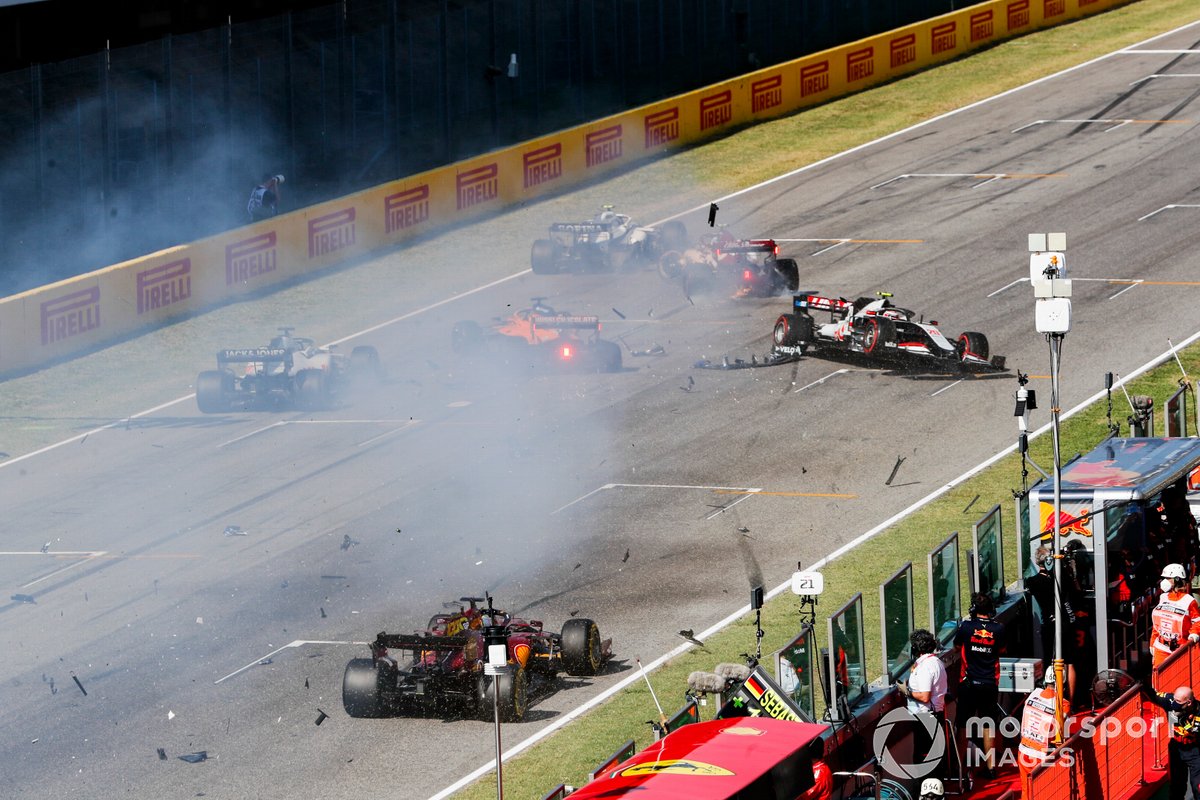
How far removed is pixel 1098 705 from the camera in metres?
14.6

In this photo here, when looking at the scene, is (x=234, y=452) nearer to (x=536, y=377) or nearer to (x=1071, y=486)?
(x=536, y=377)

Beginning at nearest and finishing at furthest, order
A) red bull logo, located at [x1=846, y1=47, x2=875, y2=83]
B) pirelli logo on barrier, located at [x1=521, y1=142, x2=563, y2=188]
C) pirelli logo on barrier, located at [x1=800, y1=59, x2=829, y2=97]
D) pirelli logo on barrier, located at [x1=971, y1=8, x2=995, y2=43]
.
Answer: pirelli logo on barrier, located at [x1=521, y1=142, x2=563, y2=188]
pirelli logo on barrier, located at [x1=800, y1=59, x2=829, y2=97]
red bull logo, located at [x1=846, y1=47, x2=875, y2=83]
pirelli logo on barrier, located at [x1=971, y1=8, x2=995, y2=43]

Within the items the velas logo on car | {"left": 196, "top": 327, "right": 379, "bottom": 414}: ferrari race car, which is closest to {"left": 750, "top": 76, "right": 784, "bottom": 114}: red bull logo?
{"left": 196, "top": 327, "right": 379, "bottom": 414}: ferrari race car

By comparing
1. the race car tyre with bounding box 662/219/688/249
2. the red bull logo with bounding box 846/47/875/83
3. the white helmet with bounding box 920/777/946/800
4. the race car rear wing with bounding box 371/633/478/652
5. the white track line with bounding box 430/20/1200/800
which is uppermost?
the red bull logo with bounding box 846/47/875/83

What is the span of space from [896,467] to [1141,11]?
35.6 meters

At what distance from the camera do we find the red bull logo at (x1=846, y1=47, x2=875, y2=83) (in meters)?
51.8

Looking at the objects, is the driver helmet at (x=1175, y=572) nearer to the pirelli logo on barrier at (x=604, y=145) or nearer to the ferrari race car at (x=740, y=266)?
the ferrari race car at (x=740, y=266)

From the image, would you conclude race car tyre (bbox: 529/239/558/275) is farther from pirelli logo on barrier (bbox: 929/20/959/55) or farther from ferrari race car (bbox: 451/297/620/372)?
pirelli logo on barrier (bbox: 929/20/959/55)

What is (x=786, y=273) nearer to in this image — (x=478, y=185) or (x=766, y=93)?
(x=478, y=185)

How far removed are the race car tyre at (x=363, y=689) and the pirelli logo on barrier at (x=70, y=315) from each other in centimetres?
1752

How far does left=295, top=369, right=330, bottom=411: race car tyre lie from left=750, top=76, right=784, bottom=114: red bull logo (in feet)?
70.5

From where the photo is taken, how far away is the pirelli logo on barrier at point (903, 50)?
5297cm
